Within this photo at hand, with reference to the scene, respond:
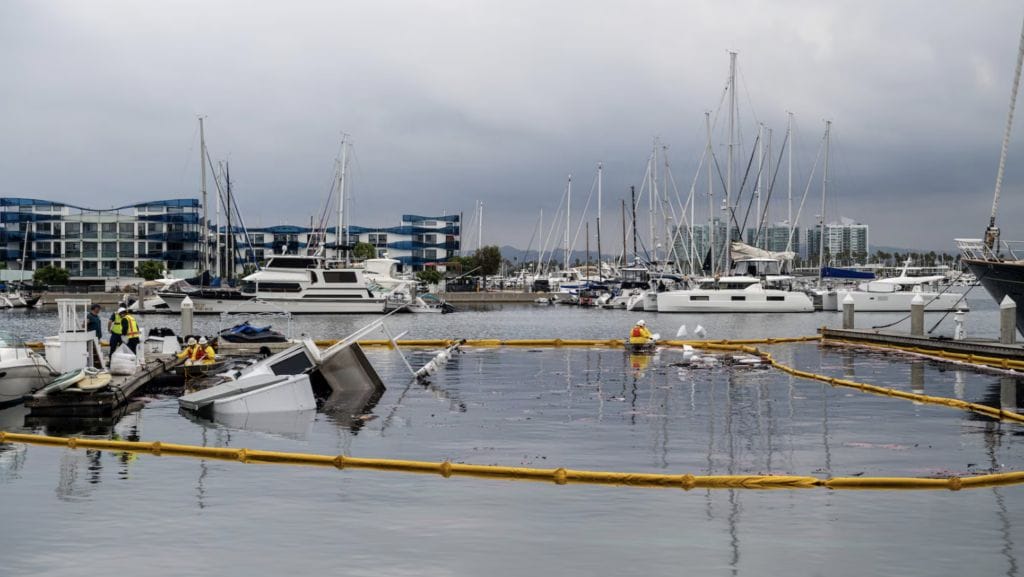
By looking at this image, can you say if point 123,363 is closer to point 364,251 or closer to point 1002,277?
point 1002,277

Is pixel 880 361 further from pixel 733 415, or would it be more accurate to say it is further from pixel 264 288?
pixel 264 288

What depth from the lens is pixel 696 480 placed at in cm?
1308

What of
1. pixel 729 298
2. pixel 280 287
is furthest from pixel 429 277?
pixel 729 298

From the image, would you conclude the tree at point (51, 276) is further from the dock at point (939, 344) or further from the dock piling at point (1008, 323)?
the dock piling at point (1008, 323)

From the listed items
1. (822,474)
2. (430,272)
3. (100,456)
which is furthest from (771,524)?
(430,272)

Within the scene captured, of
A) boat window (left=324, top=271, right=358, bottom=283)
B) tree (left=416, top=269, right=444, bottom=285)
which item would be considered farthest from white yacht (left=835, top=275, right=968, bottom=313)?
tree (left=416, top=269, right=444, bottom=285)

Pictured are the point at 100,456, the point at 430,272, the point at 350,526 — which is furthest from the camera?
the point at 430,272

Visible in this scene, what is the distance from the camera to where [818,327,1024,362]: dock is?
1172 inches

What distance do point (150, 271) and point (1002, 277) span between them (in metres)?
111

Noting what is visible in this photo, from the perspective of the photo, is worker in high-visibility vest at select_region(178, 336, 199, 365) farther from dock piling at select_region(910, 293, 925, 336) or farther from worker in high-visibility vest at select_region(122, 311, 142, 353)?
dock piling at select_region(910, 293, 925, 336)

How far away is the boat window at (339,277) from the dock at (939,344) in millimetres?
48664

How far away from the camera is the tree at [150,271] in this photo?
124500 millimetres

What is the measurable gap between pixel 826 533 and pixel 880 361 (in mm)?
23914

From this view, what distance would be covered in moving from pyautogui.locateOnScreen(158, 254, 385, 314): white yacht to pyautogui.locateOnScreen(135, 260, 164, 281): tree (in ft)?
146
